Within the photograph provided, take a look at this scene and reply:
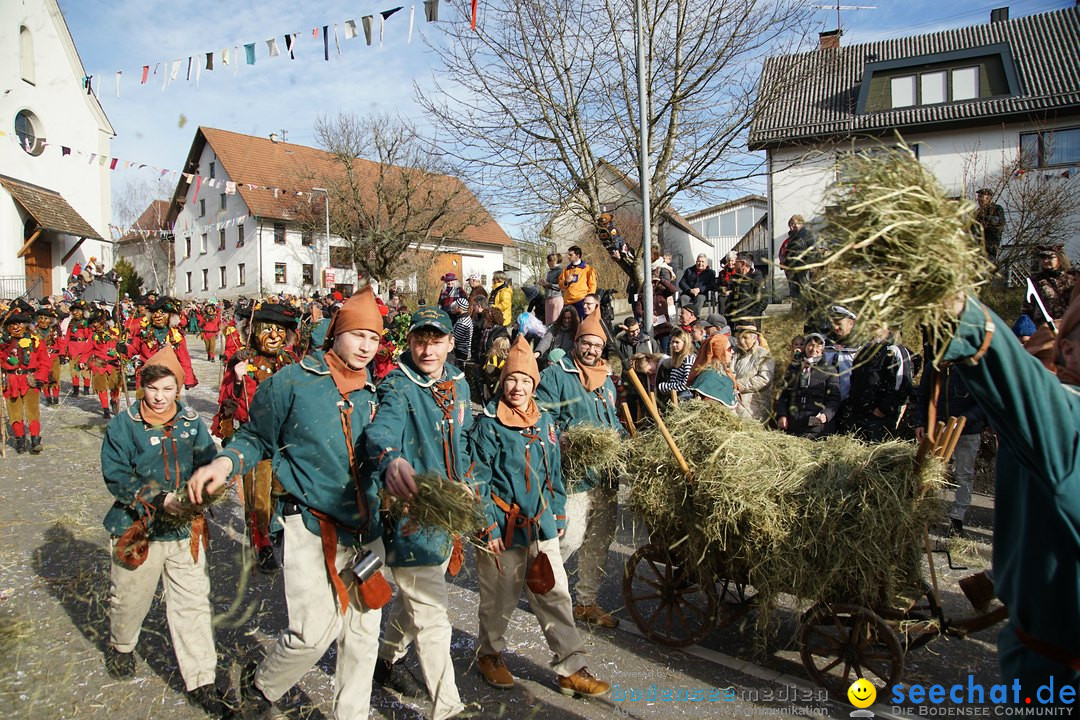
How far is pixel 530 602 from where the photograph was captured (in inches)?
163

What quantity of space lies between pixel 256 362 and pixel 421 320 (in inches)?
130

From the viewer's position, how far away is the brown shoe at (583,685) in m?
3.95

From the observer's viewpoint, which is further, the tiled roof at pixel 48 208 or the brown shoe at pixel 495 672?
the tiled roof at pixel 48 208

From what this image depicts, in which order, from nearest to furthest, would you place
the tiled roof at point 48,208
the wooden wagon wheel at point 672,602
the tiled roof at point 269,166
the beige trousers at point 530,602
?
the beige trousers at point 530,602
the wooden wagon wheel at point 672,602
the tiled roof at point 48,208
the tiled roof at point 269,166

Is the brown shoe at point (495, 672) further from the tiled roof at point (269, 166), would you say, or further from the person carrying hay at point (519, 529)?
the tiled roof at point (269, 166)

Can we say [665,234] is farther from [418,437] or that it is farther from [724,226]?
[418,437]

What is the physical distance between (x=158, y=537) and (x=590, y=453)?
2.45 metres

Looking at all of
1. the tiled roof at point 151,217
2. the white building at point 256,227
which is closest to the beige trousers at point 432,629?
the white building at point 256,227

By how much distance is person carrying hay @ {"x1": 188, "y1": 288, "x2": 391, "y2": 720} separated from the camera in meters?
3.43

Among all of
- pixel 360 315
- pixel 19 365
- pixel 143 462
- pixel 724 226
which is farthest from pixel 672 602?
pixel 724 226

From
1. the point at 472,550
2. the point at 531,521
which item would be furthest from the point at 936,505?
the point at 472,550

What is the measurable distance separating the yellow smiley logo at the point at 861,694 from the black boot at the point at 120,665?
13.0 feet

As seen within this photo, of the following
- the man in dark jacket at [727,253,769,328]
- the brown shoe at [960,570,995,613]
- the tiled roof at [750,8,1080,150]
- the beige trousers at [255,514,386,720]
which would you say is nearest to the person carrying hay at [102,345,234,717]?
the beige trousers at [255,514,386,720]

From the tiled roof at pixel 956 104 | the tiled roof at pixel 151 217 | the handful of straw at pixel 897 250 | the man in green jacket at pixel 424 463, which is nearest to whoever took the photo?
the handful of straw at pixel 897 250
